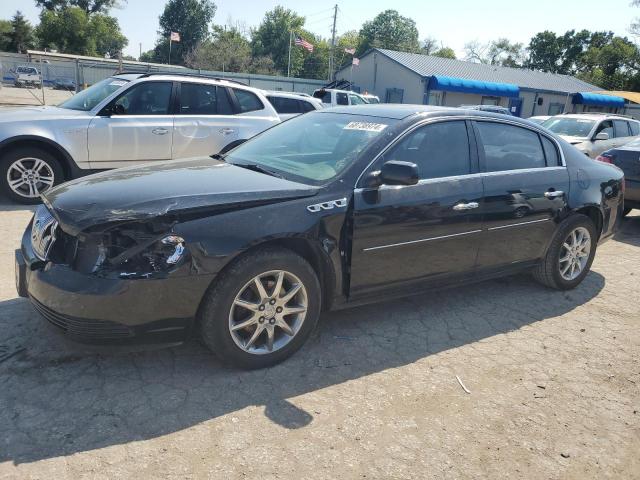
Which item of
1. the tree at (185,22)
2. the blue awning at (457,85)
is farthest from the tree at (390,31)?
the blue awning at (457,85)

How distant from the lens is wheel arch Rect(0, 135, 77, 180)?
21.1ft

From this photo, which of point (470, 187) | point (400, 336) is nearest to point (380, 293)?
point (400, 336)

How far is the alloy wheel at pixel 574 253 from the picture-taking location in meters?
4.79

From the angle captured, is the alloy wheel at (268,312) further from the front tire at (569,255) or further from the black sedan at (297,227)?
the front tire at (569,255)

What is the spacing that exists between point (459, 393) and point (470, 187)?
5.16 ft

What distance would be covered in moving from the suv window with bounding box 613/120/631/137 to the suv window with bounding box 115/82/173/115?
10.9 metres

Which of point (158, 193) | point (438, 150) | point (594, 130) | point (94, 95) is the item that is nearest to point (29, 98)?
point (94, 95)

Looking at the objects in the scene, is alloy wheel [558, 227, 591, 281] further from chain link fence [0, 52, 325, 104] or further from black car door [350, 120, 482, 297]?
chain link fence [0, 52, 325, 104]

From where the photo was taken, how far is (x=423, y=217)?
3627mm

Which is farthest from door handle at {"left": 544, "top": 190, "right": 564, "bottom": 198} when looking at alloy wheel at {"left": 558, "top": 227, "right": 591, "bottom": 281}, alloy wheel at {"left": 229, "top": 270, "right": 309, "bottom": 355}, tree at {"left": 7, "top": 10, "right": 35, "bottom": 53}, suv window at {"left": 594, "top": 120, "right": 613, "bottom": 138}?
tree at {"left": 7, "top": 10, "right": 35, "bottom": 53}

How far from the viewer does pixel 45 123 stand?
6.55 metres

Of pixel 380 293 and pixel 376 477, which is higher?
pixel 380 293

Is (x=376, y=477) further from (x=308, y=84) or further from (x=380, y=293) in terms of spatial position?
(x=308, y=84)

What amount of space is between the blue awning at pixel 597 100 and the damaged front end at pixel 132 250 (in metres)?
40.6
